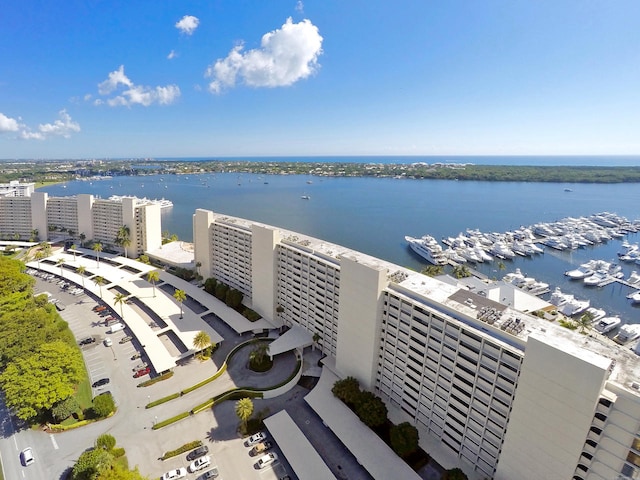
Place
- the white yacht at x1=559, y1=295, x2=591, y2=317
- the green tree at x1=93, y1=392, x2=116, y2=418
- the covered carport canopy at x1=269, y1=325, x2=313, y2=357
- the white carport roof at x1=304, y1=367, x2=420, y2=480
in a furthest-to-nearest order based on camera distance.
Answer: the white yacht at x1=559, y1=295, x2=591, y2=317 < the covered carport canopy at x1=269, y1=325, x2=313, y2=357 < the green tree at x1=93, y1=392, x2=116, y2=418 < the white carport roof at x1=304, y1=367, x2=420, y2=480

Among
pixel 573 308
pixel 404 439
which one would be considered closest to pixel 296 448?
pixel 404 439

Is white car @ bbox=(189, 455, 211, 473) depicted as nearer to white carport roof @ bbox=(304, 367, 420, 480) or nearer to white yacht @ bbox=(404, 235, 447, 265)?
white carport roof @ bbox=(304, 367, 420, 480)

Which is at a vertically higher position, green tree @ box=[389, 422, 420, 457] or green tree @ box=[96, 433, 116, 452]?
green tree @ box=[389, 422, 420, 457]

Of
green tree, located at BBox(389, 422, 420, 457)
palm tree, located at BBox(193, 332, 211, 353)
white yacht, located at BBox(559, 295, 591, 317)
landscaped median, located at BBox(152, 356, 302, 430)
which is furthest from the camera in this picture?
white yacht, located at BBox(559, 295, 591, 317)

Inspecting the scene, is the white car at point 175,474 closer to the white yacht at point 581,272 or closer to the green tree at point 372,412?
→ the green tree at point 372,412

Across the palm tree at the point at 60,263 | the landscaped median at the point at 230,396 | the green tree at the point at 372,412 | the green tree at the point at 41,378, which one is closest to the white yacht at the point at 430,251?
the landscaped median at the point at 230,396

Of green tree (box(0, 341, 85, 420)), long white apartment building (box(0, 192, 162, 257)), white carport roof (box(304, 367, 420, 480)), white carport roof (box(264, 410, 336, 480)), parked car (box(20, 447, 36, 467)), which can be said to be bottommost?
parked car (box(20, 447, 36, 467))

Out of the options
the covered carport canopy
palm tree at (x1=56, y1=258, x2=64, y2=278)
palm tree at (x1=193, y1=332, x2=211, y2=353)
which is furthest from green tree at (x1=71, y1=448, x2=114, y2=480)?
palm tree at (x1=56, y1=258, x2=64, y2=278)
